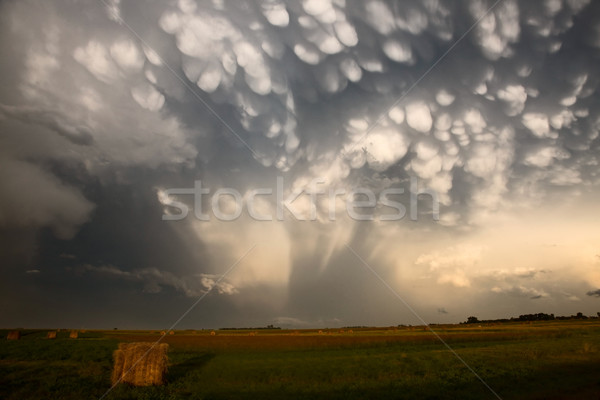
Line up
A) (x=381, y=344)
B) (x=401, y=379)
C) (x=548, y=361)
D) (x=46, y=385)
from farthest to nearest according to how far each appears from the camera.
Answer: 1. (x=381, y=344)
2. (x=548, y=361)
3. (x=401, y=379)
4. (x=46, y=385)

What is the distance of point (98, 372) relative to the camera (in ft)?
63.9

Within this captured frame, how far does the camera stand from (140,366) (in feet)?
57.2

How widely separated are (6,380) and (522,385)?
2454cm

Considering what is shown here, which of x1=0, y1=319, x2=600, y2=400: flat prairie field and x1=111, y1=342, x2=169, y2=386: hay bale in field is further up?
x1=111, y1=342, x2=169, y2=386: hay bale in field

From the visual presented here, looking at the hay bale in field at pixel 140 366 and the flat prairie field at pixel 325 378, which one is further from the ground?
the hay bale in field at pixel 140 366

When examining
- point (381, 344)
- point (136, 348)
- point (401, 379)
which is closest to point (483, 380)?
point (401, 379)

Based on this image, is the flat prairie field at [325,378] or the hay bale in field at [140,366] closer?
the flat prairie field at [325,378]

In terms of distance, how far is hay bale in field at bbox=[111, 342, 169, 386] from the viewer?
57.1ft

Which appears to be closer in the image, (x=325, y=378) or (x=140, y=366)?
(x=140, y=366)

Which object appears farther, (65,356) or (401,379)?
(65,356)

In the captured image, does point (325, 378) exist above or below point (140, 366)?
below

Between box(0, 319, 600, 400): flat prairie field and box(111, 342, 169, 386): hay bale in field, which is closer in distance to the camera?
box(0, 319, 600, 400): flat prairie field

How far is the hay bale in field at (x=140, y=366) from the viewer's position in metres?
17.4

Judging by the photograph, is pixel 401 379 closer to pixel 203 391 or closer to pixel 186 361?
pixel 203 391
